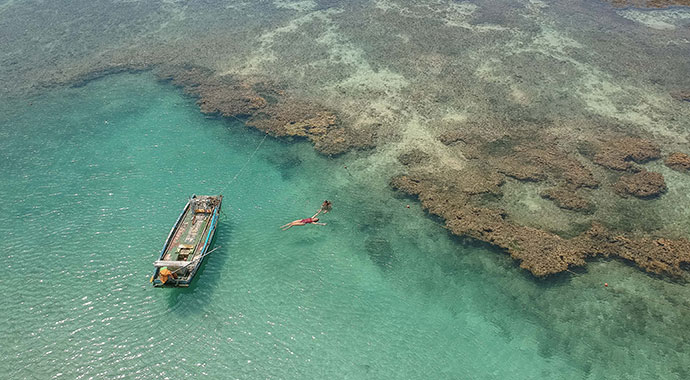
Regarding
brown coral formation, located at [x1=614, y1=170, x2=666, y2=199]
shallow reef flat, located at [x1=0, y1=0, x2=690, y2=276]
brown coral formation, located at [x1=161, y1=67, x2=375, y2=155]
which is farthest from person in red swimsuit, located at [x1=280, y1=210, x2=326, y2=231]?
brown coral formation, located at [x1=614, y1=170, x2=666, y2=199]

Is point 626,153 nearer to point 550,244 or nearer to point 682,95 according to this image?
point 550,244

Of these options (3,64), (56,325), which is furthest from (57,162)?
(3,64)

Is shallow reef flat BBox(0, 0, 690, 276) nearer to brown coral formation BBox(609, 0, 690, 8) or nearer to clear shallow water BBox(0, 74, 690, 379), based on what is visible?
brown coral formation BBox(609, 0, 690, 8)

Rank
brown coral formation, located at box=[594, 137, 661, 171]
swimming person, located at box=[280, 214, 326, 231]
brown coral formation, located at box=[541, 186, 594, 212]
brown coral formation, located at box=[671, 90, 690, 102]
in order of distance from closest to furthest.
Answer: swimming person, located at box=[280, 214, 326, 231], brown coral formation, located at box=[541, 186, 594, 212], brown coral formation, located at box=[594, 137, 661, 171], brown coral formation, located at box=[671, 90, 690, 102]

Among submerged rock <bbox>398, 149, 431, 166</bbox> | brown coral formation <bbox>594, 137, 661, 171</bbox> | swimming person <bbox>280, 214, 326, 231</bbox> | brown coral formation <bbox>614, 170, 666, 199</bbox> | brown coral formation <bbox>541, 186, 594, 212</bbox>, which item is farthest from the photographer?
submerged rock <bbox>398, 149, 431, 166</bbox>

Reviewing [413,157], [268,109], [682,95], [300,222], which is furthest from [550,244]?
[682,95]

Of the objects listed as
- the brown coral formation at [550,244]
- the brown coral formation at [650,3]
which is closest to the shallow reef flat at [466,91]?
the brown coral formation at [550,244]
